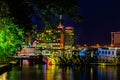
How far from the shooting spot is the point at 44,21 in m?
19.5

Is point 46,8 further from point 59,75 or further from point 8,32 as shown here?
point 59,75

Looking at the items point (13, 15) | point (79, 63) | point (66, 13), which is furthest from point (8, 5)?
point (79, 63)

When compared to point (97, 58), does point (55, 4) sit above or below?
above

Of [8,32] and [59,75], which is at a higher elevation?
[8,32]

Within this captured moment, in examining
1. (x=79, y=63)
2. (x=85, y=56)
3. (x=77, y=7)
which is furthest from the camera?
(x=85, y=56)

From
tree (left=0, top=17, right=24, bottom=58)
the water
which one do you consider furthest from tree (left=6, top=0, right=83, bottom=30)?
the water

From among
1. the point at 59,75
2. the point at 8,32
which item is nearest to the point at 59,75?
the point at 59,75

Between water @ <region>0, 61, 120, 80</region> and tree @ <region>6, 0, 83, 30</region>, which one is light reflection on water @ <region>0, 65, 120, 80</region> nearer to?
water @ <region>0, 61, 120, 80</region>

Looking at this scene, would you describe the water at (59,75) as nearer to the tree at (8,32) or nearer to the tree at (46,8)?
the tree at (8,32)

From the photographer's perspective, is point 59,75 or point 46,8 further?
point 59,75

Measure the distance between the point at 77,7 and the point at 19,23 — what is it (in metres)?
3.42

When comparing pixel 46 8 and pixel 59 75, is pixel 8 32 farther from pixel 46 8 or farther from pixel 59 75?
pixel 59 75

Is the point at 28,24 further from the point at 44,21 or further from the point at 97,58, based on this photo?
the point at 97,58

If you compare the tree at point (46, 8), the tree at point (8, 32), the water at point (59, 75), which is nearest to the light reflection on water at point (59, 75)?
the water at point (59, 75)
